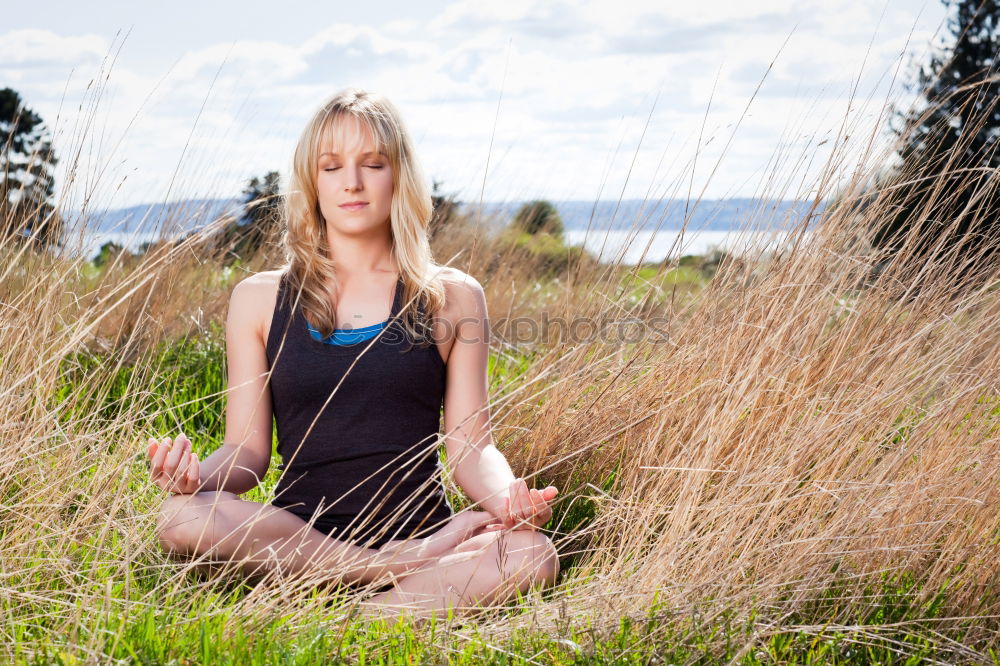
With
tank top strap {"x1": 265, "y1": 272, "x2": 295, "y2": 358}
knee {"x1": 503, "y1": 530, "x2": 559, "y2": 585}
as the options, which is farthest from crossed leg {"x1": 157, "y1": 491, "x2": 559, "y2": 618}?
tank top strap {"x1": 265, "y1": 272, "x2": 295, "y2": 358}

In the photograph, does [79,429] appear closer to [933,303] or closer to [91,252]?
[91,252]

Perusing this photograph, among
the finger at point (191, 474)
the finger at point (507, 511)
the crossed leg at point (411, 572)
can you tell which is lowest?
the crossed leg at point (411, 572)

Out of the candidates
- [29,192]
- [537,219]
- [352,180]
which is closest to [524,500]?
[352,180]

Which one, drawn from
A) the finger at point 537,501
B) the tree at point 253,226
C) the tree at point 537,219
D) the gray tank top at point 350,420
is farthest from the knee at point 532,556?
the tree at point 537,219

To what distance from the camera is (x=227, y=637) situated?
5.20 ft


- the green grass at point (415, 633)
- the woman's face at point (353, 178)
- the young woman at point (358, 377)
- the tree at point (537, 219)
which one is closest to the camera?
the green grass at point (415, 633)

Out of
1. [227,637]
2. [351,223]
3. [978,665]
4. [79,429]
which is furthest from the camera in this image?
[79,429]

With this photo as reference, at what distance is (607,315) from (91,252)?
60.7 inches

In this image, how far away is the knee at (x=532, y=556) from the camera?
193cm

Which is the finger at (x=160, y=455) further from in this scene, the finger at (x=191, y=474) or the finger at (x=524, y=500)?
the finger at (x=524, y=500)

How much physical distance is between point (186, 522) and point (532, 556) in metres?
0.75

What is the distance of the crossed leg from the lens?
1.91 meters

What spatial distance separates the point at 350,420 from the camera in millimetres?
2168

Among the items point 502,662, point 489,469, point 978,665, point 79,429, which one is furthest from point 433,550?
point 79,429
